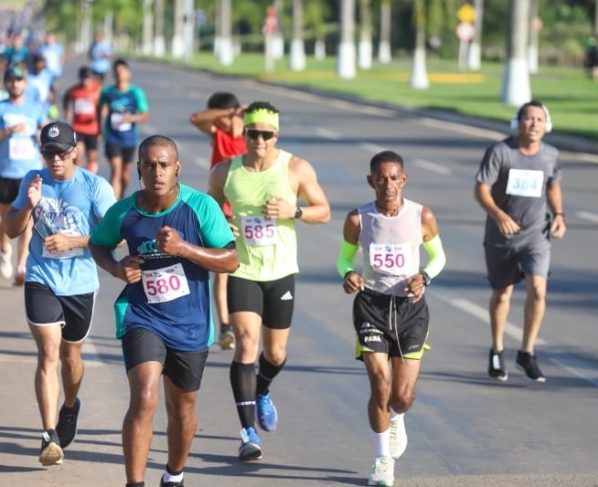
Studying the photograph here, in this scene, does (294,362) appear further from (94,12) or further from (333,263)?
(94,12)

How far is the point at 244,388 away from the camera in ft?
30.6

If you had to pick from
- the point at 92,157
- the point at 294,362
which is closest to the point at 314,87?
the point at 92,157

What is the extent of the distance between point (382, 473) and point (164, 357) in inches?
55.7

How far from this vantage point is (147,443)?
7.57 meters

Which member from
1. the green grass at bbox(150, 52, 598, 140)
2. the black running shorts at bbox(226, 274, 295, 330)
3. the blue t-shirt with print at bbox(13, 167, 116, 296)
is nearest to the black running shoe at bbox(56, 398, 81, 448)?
the blue t-shirt with print at bbox(13, 167, 116, 296)

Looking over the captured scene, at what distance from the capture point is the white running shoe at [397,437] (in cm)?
873

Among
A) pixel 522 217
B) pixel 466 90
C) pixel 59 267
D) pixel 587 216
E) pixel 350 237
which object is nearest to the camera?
pixel 350 237

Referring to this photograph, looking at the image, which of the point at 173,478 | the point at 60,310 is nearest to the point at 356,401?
the point at 60,310

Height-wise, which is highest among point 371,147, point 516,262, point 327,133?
point 516,262

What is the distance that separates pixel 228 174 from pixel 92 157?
13.1 metres

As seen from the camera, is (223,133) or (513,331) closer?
(223,133)

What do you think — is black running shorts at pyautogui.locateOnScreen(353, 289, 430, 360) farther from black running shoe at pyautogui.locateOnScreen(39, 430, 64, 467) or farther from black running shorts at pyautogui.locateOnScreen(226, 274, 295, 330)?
black running shoe at pyautogui.locateOnScreen(39, 430, 64, 467)

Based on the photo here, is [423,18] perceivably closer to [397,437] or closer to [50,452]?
[397,437]

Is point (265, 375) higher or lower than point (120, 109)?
lower
